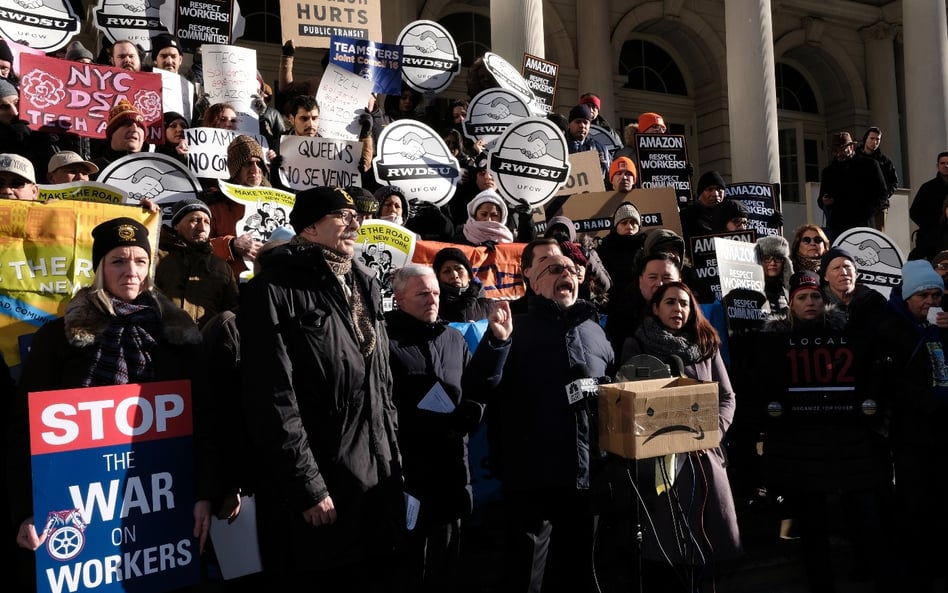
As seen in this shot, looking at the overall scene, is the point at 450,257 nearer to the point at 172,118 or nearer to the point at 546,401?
the point at 546,401

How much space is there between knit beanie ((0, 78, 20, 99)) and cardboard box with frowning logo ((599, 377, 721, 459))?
Answer: 4784mm

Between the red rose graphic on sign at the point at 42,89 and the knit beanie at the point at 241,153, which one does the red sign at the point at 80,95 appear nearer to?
the red rose graphic on sign at the point at 42,89

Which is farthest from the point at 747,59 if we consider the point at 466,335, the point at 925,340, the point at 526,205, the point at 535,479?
the point at 535,479

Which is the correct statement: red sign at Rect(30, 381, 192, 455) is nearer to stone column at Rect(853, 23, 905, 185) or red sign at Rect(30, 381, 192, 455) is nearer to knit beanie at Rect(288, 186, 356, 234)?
knit beanie at Rect(288, 186, 356, 234)

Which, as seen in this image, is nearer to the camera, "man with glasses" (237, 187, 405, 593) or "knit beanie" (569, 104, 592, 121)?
"man with glasses" (237, 187, 405, 593)

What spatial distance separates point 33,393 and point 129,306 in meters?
0.46

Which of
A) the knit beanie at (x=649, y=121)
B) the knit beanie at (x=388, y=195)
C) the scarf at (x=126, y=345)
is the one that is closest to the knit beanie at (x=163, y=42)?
the knit beanie at (x=388, y=195)

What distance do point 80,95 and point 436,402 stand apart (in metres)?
4.09

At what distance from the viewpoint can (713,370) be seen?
13.9ft

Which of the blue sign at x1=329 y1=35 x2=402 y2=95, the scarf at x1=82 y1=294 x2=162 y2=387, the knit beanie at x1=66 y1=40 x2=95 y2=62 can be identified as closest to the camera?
the scarf at x1=82 y1=294 x2=162 y2=387

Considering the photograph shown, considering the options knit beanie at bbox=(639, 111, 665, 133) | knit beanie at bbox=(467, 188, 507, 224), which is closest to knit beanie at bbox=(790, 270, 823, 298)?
knit beanie at bbox=(467, 188, 507, 224)

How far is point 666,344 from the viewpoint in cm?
409

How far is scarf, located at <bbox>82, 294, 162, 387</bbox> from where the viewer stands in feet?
10.2

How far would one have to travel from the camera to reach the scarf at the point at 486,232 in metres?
6.15
